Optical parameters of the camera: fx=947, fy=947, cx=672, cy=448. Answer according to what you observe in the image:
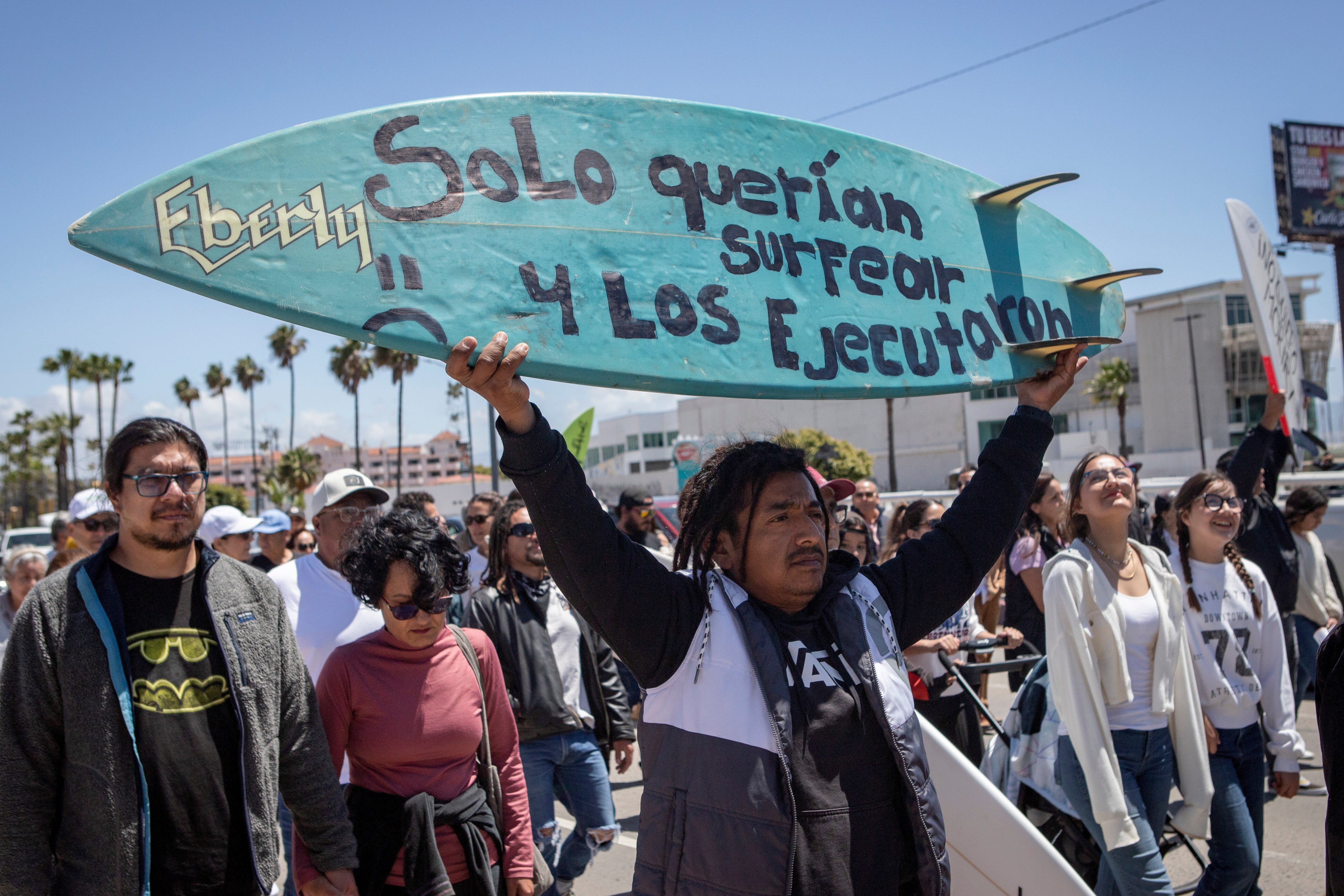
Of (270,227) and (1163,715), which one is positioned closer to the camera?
(270,227)

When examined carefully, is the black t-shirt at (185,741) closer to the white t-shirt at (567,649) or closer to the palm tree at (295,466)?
the white t-shirt at (567,649)

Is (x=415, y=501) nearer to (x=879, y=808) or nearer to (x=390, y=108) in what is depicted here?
(x=390, y=108)

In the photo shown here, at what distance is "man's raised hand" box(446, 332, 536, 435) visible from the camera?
1780mm

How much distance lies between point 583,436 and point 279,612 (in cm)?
717

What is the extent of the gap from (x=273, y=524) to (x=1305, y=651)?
714cm

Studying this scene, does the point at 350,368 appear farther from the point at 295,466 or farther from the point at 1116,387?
the point at 1116,387

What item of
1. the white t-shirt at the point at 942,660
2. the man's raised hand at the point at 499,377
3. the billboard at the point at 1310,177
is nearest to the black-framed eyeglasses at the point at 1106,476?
the white t-shirt at the point at 942,660

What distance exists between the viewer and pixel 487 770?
311cm

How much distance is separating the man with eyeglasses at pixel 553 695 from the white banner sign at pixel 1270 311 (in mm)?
3897

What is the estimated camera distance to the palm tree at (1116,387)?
4478 centimetres

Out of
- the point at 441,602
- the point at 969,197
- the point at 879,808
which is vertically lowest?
the point at 879,808

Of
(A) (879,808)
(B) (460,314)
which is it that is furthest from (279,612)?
(A) (879,808)

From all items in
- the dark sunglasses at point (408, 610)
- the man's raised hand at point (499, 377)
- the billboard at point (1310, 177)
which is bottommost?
the dark sunglasses at point (408, 610)

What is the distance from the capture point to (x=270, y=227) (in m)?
1.96
